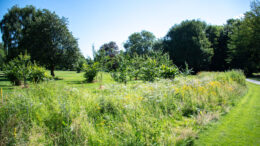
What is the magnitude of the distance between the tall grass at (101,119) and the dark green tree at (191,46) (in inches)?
1040

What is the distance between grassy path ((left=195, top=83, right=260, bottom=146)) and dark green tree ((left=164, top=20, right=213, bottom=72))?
26.6m

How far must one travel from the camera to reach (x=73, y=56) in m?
21.1

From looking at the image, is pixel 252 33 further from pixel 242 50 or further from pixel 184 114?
pixel 184 114

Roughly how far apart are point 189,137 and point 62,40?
72.1 ft

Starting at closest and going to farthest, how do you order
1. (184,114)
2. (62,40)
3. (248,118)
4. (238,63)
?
(248,118)
(184,114)
(62,40)
(238,63)

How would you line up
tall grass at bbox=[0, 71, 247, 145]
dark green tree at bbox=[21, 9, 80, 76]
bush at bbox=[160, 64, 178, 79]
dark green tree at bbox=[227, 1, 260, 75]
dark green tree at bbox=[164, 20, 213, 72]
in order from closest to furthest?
tall grass at bbox=[0, 71, 247, 145], bush at bbox=[160, 64, 178, 79], dark green tree at bbox=[21, 9, 80, 76], dark green tree at bbox=[227, 1, 260, 75], dark green tree at bbox=[164, 20, 213, 72]

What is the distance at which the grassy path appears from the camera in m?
3.00

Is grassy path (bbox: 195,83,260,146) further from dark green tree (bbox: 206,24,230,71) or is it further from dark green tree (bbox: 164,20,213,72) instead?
dark green tree (bbox: 206,24,230,71)

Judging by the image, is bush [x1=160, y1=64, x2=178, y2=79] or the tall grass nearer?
the tall grass

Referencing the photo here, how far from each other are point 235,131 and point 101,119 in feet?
11.3

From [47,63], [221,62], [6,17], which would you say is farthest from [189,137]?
[221,62]

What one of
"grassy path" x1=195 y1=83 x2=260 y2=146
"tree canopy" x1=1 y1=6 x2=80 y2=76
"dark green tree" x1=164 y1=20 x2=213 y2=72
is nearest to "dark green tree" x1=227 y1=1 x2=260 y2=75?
"dark green tree" x1=164 y1=20 x2=213 y2=72

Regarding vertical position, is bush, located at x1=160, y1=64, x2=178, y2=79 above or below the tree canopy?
below

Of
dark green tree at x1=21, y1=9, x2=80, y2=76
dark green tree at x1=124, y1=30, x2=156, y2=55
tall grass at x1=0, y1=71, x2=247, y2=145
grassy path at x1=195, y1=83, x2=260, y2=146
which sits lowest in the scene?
grassy path at x1=195, y1=83, x2=260, y2=146
